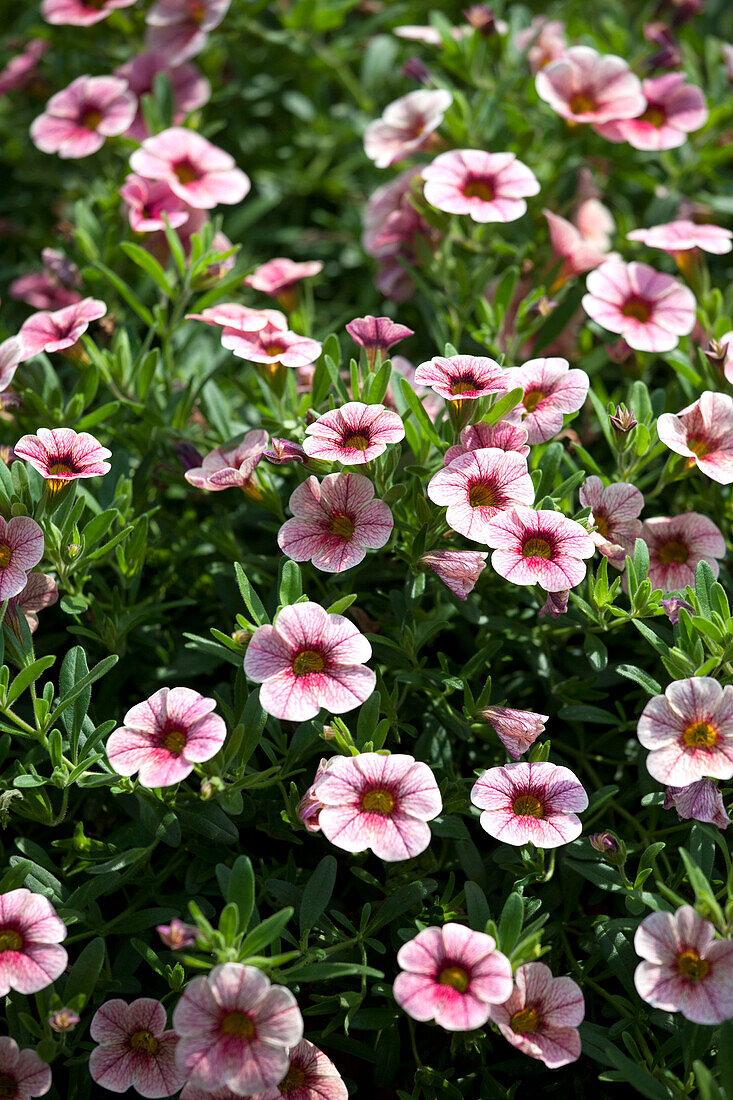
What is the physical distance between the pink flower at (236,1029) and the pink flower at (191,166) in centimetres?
183

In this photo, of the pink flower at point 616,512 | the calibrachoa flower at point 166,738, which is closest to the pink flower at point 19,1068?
the calibrachoa flower at point 166,738

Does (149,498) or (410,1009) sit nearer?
(410,1009)

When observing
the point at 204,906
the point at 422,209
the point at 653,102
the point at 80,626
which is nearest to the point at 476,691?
the point at 204,906

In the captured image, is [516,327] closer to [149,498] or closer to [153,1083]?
[149,498]

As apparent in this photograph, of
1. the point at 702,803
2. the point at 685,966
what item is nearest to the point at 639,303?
the point at 702,803

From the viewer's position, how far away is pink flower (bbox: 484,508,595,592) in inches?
64.1

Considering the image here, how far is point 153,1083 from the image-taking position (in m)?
1.54

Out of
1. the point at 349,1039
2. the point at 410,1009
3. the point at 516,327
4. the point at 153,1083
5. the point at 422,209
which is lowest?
the point at 349,1039

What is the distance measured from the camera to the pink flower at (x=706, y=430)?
1.85 m

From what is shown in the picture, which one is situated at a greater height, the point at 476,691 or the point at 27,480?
the point at 27,480

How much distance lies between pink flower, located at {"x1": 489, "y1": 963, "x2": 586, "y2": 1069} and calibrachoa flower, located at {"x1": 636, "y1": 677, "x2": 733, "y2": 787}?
14.8 inches

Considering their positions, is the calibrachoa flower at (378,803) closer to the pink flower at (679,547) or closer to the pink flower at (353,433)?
the pink flower at (353,433)

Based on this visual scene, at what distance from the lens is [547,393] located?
1.90 metres

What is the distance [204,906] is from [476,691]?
2.23 ft
